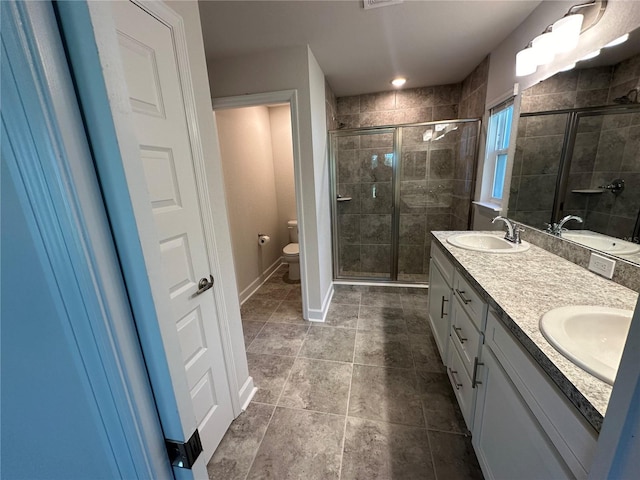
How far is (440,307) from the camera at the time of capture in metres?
1.85

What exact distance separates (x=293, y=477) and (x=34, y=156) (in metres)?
1.54

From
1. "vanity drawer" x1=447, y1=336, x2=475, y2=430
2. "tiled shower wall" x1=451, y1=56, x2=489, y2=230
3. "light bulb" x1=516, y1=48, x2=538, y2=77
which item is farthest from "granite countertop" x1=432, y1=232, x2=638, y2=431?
"tiled shower wall" x1=451, y1=56, x2=489, y2=230

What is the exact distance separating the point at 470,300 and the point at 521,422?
0.52 m

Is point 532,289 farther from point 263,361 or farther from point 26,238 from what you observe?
point 263,361

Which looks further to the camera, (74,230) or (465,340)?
(465,340)

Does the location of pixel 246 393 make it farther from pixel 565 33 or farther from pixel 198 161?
pixel 565 33

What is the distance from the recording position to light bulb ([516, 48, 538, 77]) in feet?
5.13

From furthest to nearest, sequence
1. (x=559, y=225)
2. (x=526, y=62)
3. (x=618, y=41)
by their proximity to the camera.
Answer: (x=526, y=62)
(x=559, y=225)
(x=618, y=41)

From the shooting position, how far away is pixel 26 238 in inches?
14.0

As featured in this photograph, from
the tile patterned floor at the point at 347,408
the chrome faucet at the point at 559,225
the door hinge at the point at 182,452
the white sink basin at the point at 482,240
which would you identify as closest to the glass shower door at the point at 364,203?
the tile patterned floor at the point at 347,408

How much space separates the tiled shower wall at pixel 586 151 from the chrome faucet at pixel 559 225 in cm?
3

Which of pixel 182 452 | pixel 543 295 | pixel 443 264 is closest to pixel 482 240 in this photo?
pixel 443 264

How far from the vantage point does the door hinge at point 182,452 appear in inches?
18.1

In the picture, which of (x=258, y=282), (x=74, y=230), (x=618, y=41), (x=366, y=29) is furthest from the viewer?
(x=258, y=282)
